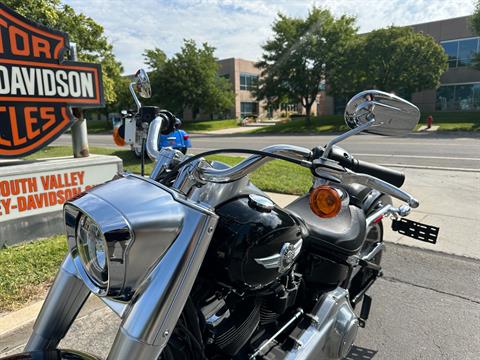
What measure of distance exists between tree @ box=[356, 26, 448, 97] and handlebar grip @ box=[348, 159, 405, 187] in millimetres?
27726

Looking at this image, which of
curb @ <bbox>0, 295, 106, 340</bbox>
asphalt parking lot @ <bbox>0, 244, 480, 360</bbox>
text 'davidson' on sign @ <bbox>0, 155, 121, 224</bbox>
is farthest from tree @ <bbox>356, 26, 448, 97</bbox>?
curb @ <bbox>0, 295, 106, 340</bbox>

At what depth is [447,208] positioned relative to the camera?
574 cm

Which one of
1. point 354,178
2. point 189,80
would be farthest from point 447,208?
point 189,80

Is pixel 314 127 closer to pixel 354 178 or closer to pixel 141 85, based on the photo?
pixel 141 85

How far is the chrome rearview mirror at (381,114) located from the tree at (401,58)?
27933 mm

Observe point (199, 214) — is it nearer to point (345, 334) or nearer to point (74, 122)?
point (345, 334)

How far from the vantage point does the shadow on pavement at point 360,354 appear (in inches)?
95.6

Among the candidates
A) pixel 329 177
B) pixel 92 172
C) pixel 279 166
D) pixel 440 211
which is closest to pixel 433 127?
pixel 279 166

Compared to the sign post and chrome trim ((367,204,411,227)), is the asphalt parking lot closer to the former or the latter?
chrome trim ((367,204,411,227))

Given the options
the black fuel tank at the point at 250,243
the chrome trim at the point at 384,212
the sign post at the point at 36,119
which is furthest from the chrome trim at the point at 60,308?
the sign post at the point at 36,119

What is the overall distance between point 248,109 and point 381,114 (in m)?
→ 50.7

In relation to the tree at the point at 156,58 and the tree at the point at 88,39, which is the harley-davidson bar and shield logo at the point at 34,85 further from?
the tree at the point at 156,58

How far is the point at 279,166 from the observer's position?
30.7 feet

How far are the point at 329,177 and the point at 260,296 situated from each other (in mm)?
675
